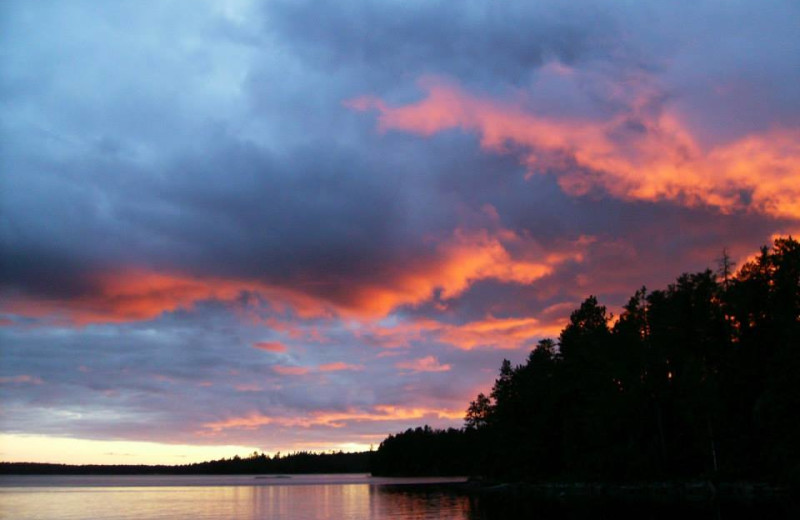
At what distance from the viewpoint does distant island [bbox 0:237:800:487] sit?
6906 cm

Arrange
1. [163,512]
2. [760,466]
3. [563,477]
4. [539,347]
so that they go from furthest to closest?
[539,347], [563,477], [163,512], [760,466]

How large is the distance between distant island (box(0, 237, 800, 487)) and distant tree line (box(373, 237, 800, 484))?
0.45 feet

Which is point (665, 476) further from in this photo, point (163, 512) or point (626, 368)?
point (163, 512)

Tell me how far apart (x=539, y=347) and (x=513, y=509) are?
4885 centimetres

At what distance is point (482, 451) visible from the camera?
143375 mm

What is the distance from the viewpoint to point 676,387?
284 ft

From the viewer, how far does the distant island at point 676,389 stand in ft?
227

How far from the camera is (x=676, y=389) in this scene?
86.8 m

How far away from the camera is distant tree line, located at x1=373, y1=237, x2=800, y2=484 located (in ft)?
227

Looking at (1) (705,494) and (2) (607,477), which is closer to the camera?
(1) (705,494)

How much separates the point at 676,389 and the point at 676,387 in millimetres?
298

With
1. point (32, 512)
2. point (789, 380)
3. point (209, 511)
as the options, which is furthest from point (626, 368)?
point (32, 512)

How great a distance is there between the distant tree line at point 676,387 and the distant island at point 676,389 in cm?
14

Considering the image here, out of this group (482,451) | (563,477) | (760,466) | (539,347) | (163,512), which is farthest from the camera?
(482,451)
